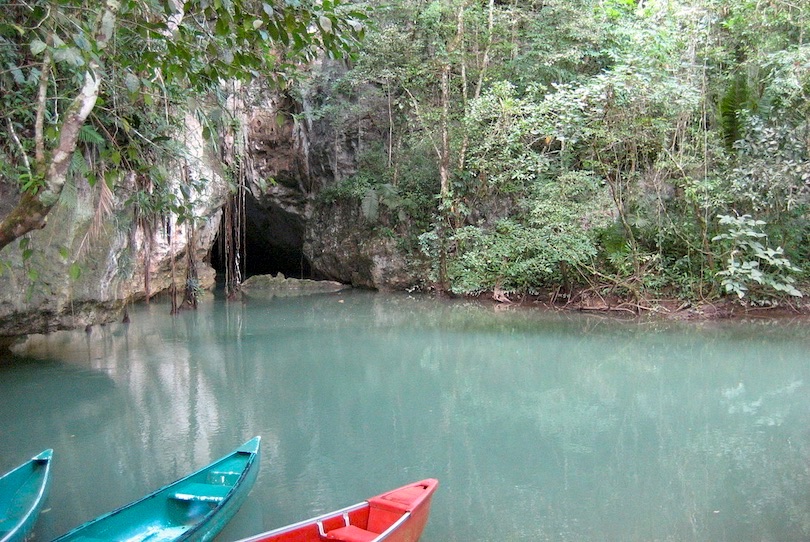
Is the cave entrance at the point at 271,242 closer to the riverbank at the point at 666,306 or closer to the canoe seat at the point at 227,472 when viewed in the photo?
the riverbank at the point at 666,306

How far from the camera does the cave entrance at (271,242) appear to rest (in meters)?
19.1

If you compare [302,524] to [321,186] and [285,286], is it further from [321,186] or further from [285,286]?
[321,186]

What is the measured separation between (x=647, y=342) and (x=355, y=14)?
320 inches

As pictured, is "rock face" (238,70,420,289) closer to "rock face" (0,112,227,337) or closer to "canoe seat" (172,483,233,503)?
"rock face" (0,112,227,337)

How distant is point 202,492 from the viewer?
402cm

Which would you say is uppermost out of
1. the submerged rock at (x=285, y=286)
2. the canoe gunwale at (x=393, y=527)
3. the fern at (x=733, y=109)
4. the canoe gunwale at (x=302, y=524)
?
the fern at (x=733, y=109)

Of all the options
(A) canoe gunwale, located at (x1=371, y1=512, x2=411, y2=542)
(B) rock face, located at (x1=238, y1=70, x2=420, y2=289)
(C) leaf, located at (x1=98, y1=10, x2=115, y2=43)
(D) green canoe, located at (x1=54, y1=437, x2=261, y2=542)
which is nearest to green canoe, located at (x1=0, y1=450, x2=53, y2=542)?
(D) green canoe, located at (x1=54, y1=437, x2=261, y2=542)

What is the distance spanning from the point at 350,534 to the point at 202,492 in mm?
1175

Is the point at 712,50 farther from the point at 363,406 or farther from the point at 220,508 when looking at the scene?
the point at 220,508

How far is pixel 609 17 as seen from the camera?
46.4 feet

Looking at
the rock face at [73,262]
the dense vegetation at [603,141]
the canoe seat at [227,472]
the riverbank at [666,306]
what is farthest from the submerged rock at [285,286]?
the canoe seat at [227,472]

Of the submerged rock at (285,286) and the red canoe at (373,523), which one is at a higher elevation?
the submerged rock at (285,286)

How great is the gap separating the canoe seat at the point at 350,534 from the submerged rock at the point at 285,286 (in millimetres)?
13333

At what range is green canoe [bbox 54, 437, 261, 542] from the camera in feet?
11.5
